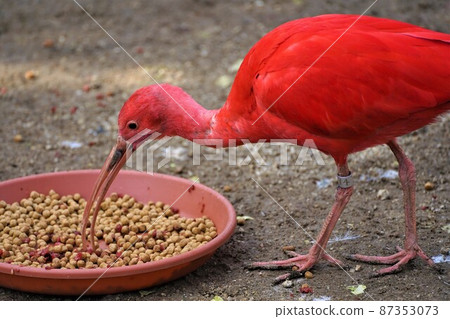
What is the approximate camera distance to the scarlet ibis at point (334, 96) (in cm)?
339

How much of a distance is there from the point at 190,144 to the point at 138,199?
1180 mm

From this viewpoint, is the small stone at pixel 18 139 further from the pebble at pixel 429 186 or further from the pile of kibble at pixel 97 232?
the pebble at pixel 429 186

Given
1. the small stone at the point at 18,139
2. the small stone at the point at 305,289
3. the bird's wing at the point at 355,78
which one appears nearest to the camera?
the bird's wing at the point at 355,78

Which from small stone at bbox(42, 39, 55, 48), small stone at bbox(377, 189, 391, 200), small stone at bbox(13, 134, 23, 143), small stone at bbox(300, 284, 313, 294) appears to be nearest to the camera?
small stone at bbox(300, 284, 313, 294)

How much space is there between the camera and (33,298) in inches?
141

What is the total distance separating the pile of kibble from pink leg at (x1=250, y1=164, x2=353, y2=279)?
42 centimetres

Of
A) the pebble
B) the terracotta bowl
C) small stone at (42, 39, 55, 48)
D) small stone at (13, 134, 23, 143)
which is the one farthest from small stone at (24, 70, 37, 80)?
the pebble

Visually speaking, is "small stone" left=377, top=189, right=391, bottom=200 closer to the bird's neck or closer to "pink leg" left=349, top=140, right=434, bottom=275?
"pink leg" left=349, top=140, right=434, bottom=275

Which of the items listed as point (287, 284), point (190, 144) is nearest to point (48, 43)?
point (190, 144)

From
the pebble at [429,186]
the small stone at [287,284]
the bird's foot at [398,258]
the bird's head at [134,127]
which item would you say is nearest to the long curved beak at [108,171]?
the bird's head at [134,127]

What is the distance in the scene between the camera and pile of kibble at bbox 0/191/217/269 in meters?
3.80

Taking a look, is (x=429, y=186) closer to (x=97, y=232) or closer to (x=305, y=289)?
(x=305, y=289)

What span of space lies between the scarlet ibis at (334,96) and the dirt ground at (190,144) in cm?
24

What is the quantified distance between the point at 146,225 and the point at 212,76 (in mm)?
2708
